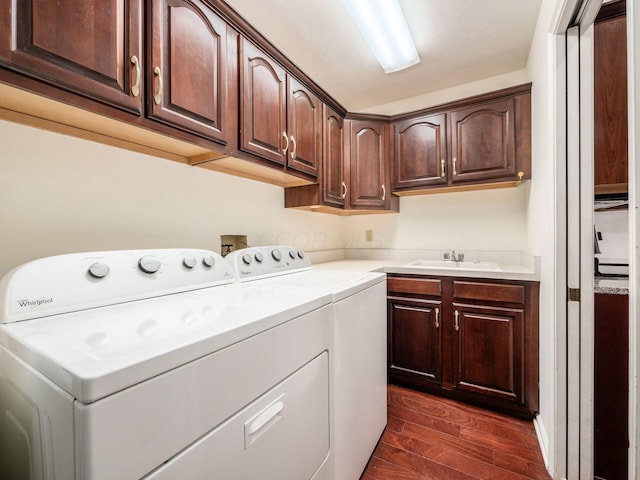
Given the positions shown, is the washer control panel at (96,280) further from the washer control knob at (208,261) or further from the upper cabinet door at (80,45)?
the upper cabinet door at (80,45)

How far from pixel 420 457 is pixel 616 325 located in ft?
3.63

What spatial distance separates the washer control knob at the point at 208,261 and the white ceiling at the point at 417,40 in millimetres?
1278

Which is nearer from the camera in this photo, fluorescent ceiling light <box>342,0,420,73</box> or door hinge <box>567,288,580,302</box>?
door hinge <box>567,288,580,302</box>

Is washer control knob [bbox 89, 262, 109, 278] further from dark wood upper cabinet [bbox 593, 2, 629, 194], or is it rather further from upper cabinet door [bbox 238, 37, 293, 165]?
dark wood upper cabinet [bbox 593, 2, 629, 194]

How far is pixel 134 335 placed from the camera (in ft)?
2.06

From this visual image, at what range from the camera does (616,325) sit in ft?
4.12

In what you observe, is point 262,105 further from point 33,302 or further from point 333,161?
point 33,302

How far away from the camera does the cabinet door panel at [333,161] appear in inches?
81.8

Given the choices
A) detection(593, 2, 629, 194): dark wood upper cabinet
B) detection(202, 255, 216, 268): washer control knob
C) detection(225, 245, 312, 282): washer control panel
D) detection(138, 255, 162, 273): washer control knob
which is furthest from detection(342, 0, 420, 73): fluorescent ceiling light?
detection(138, 255, 162, 273): washer control knob

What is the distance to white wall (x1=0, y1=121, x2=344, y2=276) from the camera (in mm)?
956

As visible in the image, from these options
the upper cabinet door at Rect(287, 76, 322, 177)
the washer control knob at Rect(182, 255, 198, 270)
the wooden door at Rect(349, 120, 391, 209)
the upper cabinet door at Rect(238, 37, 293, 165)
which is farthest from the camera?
the wooden door at Rect(349, 120, 391, 209)

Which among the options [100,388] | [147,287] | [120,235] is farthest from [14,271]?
[100,388]

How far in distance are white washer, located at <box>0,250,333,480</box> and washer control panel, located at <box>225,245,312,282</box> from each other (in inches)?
11.8

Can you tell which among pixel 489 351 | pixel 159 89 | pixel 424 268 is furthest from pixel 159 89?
pixel 489 351
